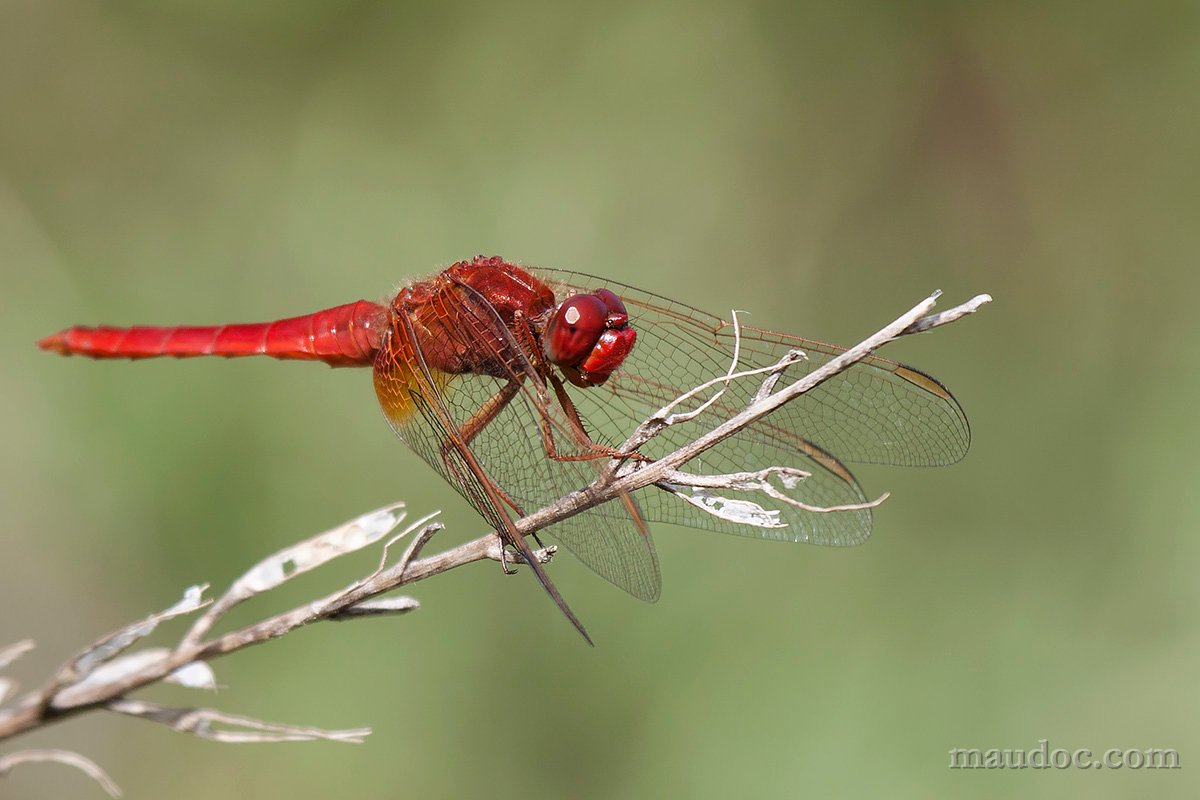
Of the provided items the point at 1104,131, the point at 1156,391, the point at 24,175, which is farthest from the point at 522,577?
the point at 1104,131

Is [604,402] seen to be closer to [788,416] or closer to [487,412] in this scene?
[487,412]

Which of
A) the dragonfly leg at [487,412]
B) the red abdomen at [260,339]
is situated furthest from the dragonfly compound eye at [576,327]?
the red abdomen at [260,339]

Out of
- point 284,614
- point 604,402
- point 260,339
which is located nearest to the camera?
point 284,614

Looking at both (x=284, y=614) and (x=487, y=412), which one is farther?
(x=487, y=412)

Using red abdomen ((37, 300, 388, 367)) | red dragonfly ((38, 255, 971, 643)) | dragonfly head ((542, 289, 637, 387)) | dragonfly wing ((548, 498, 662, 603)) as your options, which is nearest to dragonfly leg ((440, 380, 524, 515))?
red dragonfly ((38, 255, 971, 643))

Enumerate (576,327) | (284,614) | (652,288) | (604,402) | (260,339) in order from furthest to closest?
(652,288), (260,339), (604,402), (576,327), (284,614)

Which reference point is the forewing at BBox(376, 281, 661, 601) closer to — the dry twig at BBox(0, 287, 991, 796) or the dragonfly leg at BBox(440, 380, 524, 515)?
the dragonfly leg at BBox(440, 380, 524, 515)

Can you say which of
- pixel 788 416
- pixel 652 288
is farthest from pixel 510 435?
pixel 652 288

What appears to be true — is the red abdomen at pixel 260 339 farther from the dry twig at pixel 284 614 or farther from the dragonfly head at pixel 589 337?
the dry twig at pixel 284 614
